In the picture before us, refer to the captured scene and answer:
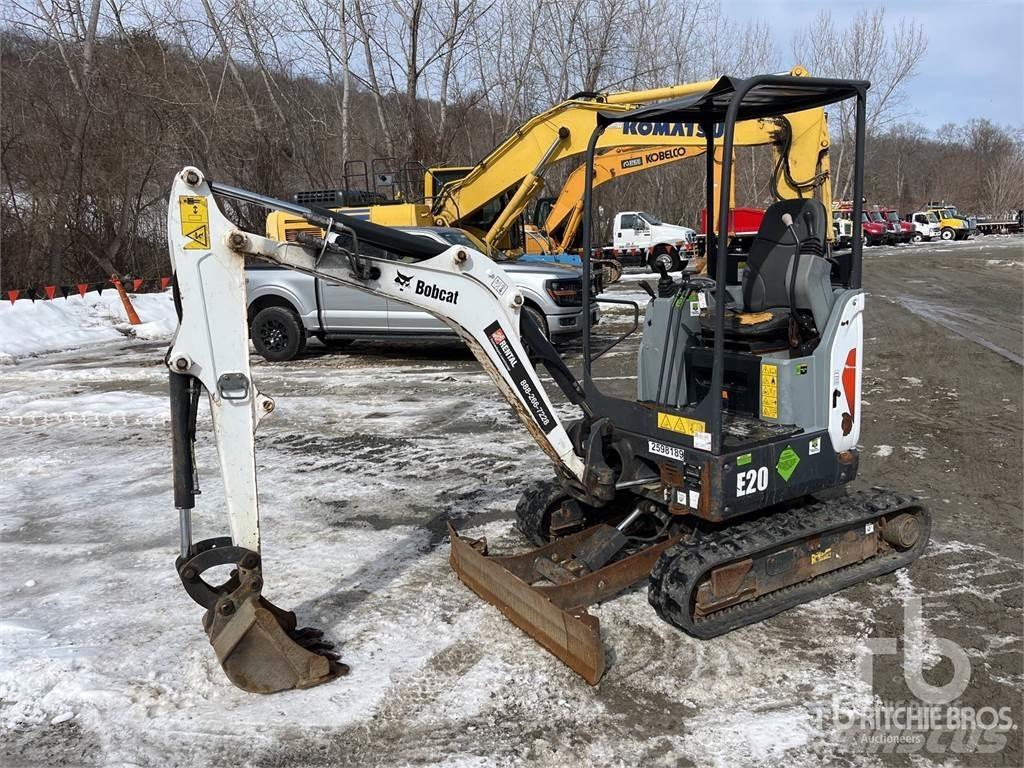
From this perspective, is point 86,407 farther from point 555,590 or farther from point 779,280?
point 779,280

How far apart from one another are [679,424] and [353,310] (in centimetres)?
885

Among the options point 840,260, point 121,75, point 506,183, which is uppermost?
point 121,75

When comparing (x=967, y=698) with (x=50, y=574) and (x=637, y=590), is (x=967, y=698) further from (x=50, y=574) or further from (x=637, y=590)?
(x=50, y=574)

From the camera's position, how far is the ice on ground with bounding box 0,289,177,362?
14469mm

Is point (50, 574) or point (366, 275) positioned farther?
point (50, 574)

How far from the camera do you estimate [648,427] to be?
4.49 m

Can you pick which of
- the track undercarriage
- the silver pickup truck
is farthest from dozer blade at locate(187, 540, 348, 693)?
the silver pickup truck

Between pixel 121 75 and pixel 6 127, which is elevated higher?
pixel 121 75

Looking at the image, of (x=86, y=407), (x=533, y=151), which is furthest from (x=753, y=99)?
(x=533, y=151)

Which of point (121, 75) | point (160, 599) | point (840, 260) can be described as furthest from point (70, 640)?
point (121, 75)

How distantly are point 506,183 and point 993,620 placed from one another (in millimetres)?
11839

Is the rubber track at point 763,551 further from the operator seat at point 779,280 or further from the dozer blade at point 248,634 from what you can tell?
the dozer blade at point 248,634

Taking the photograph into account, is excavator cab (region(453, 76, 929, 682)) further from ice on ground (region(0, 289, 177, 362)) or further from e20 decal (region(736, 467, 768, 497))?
ice on ground (region(0, 289, 177, 362))

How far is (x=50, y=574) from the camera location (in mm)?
5078
